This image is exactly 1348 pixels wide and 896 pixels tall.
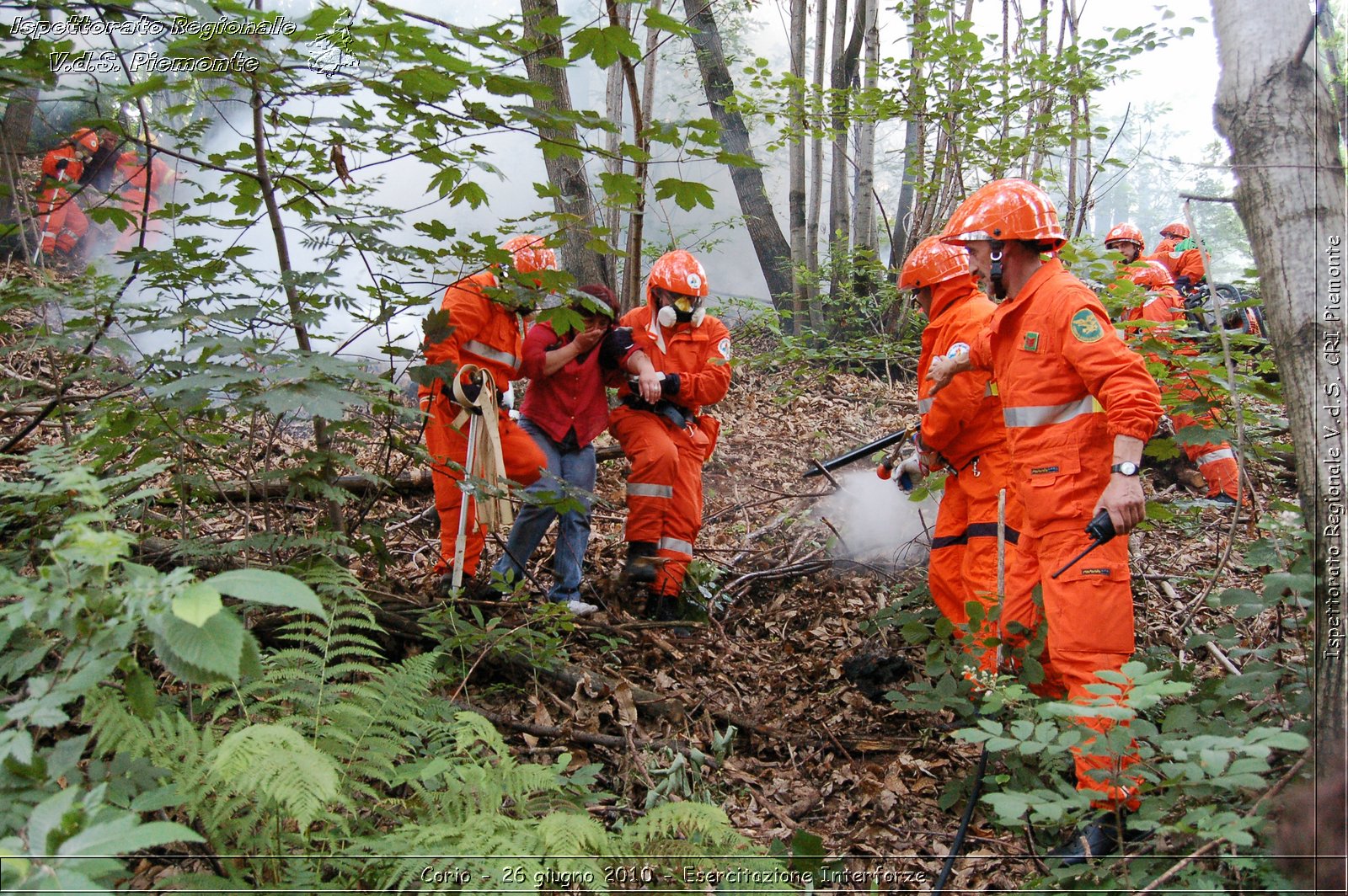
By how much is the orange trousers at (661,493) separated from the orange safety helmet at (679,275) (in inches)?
37.5

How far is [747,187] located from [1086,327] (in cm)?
960

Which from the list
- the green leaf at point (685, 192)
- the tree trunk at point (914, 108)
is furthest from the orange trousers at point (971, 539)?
the tree trunk at point (914, 108)

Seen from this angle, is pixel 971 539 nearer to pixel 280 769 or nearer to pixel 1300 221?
pixel 1300 221

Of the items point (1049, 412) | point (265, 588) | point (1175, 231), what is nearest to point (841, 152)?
point (1175, 231)

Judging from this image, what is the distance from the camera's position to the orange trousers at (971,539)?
13.8ft

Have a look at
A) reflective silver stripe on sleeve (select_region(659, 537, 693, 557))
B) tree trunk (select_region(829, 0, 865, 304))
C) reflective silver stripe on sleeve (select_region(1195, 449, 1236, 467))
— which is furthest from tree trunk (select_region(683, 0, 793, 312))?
reflective silver stripe on sleeve (select_region(659, 537, 693, 557))

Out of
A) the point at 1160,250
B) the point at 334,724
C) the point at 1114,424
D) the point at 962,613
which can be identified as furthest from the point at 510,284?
the point at 1160,250

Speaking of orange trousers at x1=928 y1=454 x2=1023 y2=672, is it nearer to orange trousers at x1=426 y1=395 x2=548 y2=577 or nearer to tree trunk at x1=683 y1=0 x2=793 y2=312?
orange trousers at x1=426 y1=395 x2=548 y2=577

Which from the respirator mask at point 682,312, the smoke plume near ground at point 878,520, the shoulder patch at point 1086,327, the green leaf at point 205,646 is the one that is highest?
the respirator mask at point 682,312

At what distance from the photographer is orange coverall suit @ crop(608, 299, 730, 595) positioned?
17.9ft

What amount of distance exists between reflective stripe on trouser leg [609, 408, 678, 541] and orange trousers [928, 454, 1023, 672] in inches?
69.7

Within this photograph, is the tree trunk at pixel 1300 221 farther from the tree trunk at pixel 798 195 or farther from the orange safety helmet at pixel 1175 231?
the orange safety helmet at pixel 1175 231

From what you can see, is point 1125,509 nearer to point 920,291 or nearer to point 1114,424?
point 1114,424

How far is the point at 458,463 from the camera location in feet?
15.6
